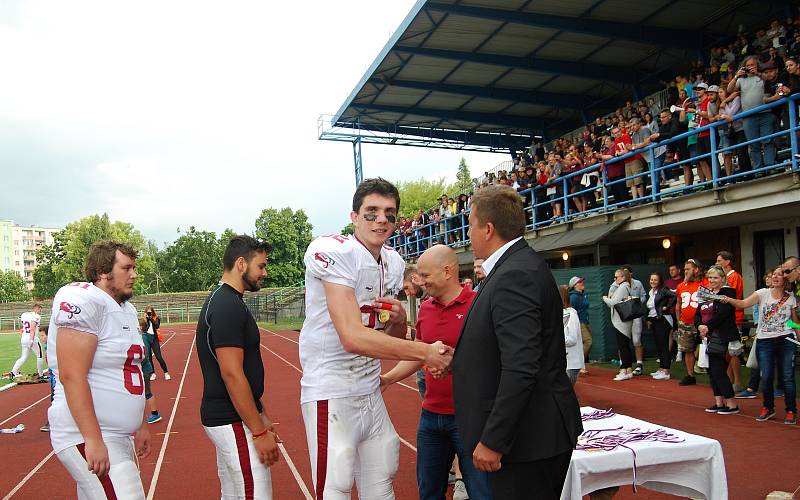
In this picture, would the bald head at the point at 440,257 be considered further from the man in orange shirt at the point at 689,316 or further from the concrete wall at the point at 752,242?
the concrete wall at the point at 752,242

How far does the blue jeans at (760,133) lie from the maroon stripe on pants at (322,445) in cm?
1051

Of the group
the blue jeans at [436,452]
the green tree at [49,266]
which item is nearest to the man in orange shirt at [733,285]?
the blue jeans at [436,452]

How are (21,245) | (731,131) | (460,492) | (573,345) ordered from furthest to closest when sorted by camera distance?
(21,245) < (731,131) < (573,345) < (460,492)

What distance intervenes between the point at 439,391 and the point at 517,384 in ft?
5.28

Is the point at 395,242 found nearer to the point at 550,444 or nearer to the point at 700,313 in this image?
the point at 700,313

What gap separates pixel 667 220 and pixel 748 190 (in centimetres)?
231

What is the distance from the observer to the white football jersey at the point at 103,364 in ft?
10.8

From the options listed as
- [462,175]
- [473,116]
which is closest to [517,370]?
[473,116]

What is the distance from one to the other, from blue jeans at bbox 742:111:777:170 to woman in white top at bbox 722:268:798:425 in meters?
3.94

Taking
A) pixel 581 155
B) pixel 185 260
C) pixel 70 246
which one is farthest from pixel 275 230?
pixel 581 155

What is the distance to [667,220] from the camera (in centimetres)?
1355

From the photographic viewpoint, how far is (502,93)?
24547 mm

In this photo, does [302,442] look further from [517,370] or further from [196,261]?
[196,261]

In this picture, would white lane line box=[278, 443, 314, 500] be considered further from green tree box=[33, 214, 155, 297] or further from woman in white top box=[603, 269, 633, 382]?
green tree box=[33, 214, 155, 297]
